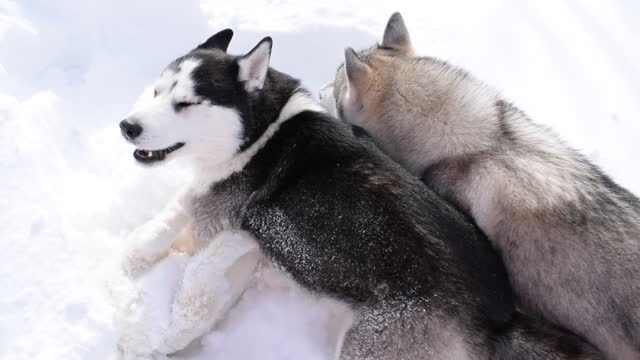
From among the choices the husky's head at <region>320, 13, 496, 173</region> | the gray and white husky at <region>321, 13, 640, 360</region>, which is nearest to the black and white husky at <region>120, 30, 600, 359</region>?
the gray and white husky at <region>321, 13, 640, 360</region>

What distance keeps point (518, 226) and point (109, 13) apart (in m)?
4.30

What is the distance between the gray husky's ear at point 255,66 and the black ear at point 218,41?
0.55 meters

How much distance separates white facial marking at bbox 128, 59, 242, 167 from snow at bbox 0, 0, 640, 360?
96 centimetres

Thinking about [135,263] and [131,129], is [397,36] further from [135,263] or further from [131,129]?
A: [135,263]

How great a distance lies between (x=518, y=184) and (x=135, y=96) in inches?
131

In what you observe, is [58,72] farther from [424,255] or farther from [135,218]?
[424,255]

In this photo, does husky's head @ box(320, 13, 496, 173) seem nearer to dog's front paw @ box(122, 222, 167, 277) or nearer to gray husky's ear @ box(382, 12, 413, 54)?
gray husky's ear @ box(382, 12, 413, 54)

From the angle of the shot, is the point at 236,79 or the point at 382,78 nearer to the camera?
the point at 236,79

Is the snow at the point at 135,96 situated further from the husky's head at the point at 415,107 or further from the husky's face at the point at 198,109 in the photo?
the husky's head at the point at 415,107

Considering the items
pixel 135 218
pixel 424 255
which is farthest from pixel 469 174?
pixel 135 218

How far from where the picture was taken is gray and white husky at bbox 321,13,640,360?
3.39 metres

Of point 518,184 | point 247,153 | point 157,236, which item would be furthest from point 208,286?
point 518,184

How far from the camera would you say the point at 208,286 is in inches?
146

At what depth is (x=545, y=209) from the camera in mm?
3547
